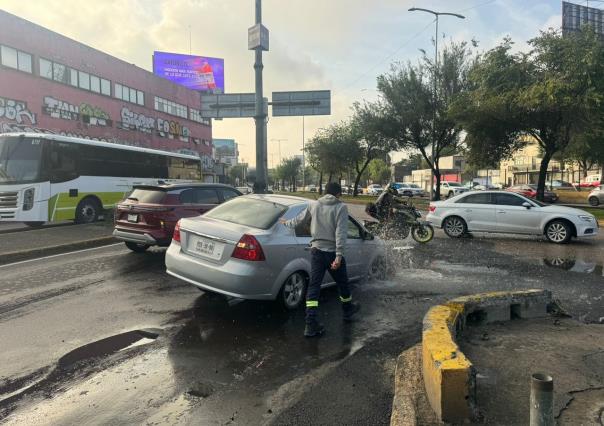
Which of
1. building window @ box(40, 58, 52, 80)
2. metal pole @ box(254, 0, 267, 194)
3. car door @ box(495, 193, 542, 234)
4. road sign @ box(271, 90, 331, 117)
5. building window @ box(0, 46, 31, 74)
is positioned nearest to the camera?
car door @ box(495, 193, 542, 234)

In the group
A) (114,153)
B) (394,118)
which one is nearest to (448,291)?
(114,153)

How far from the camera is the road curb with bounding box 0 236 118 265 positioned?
9.23 m

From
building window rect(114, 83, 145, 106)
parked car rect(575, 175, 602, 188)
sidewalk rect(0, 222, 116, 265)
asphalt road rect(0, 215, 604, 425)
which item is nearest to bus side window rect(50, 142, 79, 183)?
sidewalk rect(0, 222, 116, 265)

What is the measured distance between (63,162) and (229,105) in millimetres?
9509

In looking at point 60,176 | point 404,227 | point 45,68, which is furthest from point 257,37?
point 45,68

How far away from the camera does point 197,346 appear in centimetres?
454

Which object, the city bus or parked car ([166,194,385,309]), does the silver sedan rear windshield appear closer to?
parked car ([166,194,385,309])

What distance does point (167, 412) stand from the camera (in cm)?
327

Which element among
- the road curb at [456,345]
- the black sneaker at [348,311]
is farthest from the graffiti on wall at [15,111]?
the road curb at [456,345]

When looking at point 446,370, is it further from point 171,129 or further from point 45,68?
point 171,129

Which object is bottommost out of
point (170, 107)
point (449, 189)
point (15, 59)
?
point (449, 189)

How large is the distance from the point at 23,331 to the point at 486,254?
358 inches

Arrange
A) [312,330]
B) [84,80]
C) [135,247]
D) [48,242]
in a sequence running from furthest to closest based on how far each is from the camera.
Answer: [84,80], [48,242], [135,247], [312,330]

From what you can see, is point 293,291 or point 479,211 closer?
point 293,291
